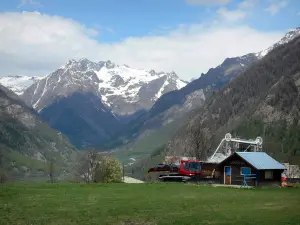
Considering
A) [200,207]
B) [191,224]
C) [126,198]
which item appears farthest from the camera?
[126,198]

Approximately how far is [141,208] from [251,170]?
36.5 m

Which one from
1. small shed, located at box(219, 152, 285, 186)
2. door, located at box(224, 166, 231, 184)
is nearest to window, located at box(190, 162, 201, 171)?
small shed, located at box(219, 152, 285, 186)

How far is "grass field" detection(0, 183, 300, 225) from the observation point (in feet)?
106

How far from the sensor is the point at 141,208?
124 feet

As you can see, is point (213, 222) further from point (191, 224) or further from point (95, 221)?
point (95, 221)

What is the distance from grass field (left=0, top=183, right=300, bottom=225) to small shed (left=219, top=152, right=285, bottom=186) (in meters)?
21.1

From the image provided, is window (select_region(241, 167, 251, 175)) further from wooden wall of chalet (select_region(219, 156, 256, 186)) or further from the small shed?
wooden wall of chalet (select_region(219, 156, 256, 186))

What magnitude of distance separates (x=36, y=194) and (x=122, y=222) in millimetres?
18413

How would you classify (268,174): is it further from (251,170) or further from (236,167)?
(236,167)

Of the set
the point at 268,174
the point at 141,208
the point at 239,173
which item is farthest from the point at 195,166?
the point at 141,208

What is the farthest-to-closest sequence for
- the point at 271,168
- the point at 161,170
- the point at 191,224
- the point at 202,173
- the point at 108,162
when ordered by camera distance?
the point at 161,170 < the point at 108,162 < the point at 202,173 < the point at 271,168 < the point at 191,224

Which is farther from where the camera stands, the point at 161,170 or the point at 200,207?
the point at 161,170

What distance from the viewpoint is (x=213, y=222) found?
31609 millimetres

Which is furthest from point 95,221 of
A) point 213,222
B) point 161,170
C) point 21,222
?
point 161,170
